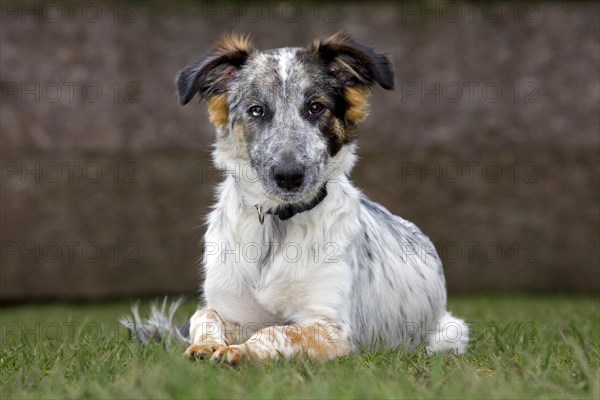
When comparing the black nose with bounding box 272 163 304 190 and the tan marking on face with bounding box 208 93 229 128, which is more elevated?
the tan marking on face with bounding box 208 93 229 128

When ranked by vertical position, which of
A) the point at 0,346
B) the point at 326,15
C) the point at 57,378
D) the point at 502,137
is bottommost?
the point at 0,346

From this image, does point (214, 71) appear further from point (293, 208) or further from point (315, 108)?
point (293, 208)

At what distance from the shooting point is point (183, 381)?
3994mm

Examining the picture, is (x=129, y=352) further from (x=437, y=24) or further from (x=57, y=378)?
(x=437, y=24)

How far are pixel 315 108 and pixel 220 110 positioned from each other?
635mm

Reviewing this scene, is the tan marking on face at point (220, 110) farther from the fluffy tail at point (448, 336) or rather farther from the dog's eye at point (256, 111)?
the fluffy tail at point (448, 336)

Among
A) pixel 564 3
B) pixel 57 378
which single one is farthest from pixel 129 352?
pixel 564 3

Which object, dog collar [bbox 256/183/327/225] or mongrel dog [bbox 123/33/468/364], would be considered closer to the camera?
mongrel dog [bbox 123/33/468/364]

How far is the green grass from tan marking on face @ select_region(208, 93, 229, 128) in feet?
4.65

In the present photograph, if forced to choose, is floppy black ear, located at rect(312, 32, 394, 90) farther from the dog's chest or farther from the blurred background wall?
the blurred background wall

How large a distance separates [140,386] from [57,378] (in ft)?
2.41

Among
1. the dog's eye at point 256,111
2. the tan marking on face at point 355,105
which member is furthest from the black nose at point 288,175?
the tan marking on face at point 355,105

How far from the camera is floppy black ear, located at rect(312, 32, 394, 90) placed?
5.82 m

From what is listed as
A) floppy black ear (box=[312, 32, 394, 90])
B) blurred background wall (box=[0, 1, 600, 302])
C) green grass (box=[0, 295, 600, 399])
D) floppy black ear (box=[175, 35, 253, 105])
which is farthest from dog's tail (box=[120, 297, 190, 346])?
blurred background wall (box=[0, 1, 600, 302])
